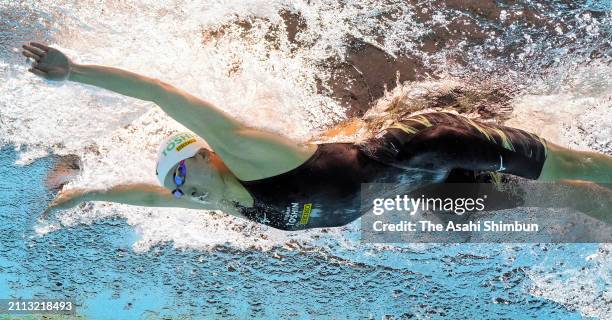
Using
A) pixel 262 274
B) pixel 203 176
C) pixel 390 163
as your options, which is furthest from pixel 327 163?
pixel 262 274

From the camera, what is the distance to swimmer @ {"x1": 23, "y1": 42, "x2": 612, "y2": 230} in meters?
2.19

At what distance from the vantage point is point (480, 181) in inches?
105

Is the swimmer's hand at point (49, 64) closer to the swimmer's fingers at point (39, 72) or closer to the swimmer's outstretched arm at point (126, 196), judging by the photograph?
the swimmer's fingers at point (39, 72)

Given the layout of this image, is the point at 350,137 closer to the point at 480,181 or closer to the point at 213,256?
the point at 480,181

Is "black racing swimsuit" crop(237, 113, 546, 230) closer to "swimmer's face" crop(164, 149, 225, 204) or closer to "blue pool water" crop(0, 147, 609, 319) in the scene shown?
"swimmer's face" crop(164, 149, 225, 204)

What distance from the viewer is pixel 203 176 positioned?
91.2 inches

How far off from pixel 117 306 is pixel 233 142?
16.3 ft

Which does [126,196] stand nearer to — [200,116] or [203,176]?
[203,176]

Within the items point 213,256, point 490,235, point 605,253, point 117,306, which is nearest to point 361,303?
point 213,256

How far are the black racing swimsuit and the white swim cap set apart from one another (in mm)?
286

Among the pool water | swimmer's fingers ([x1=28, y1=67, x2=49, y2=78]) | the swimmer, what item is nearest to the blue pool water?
the pool water

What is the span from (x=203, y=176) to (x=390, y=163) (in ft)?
2.74

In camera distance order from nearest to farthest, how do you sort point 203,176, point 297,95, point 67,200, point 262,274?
1. point 203,176
2. point 67,200
3. point 297,95
4. point 262,274

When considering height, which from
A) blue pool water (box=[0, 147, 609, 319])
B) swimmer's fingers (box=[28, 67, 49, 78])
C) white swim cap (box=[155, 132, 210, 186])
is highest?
swimmer's fingers (box=[28, 67, 49, 78])
